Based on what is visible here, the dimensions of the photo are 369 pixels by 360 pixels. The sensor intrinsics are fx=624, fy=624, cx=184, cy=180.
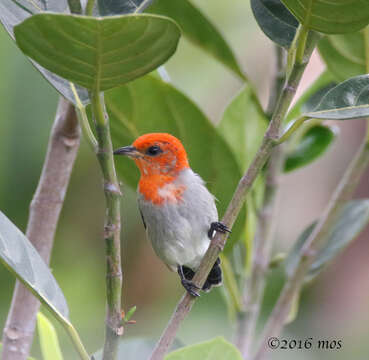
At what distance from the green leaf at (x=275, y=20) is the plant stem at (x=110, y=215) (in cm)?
47

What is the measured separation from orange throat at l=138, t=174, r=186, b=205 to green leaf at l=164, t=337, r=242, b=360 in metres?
0.96

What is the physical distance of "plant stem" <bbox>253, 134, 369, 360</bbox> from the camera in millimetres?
1832

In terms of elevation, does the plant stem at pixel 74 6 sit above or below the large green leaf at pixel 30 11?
Answer: below

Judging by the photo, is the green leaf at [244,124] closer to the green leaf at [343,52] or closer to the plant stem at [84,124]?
the green leaf at [343,52]

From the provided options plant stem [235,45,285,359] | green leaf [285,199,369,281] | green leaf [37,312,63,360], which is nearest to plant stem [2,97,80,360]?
green leaf [37,312,63,360]

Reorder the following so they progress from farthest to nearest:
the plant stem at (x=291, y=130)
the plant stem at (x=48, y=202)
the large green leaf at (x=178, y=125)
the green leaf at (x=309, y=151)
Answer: the green leaf at (x=309, y=151) < the large green leaf at (x=178, y=125) < the plant stem at (x=48, y=202) < the plant stem at (x=291, y=130)

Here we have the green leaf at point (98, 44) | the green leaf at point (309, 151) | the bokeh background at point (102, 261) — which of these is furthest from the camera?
the bokeh background at point (102, 261)

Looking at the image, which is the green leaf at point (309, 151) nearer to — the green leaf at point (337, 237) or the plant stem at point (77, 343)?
the green leaf at point (337, 237)

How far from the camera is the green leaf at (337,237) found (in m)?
1.97

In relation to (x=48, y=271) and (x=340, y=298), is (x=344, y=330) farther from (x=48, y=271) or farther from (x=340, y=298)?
(x=48, y=271)

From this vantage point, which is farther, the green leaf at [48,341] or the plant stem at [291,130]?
the green leaf at [48,341]

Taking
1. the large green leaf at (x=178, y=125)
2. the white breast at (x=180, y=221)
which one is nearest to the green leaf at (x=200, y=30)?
the large green leaf at (x=178, y=125)

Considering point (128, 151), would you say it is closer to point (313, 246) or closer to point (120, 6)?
point (313, 246)

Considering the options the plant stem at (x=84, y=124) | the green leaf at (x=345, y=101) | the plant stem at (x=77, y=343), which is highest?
the green leaf at (x=345, y=101)
